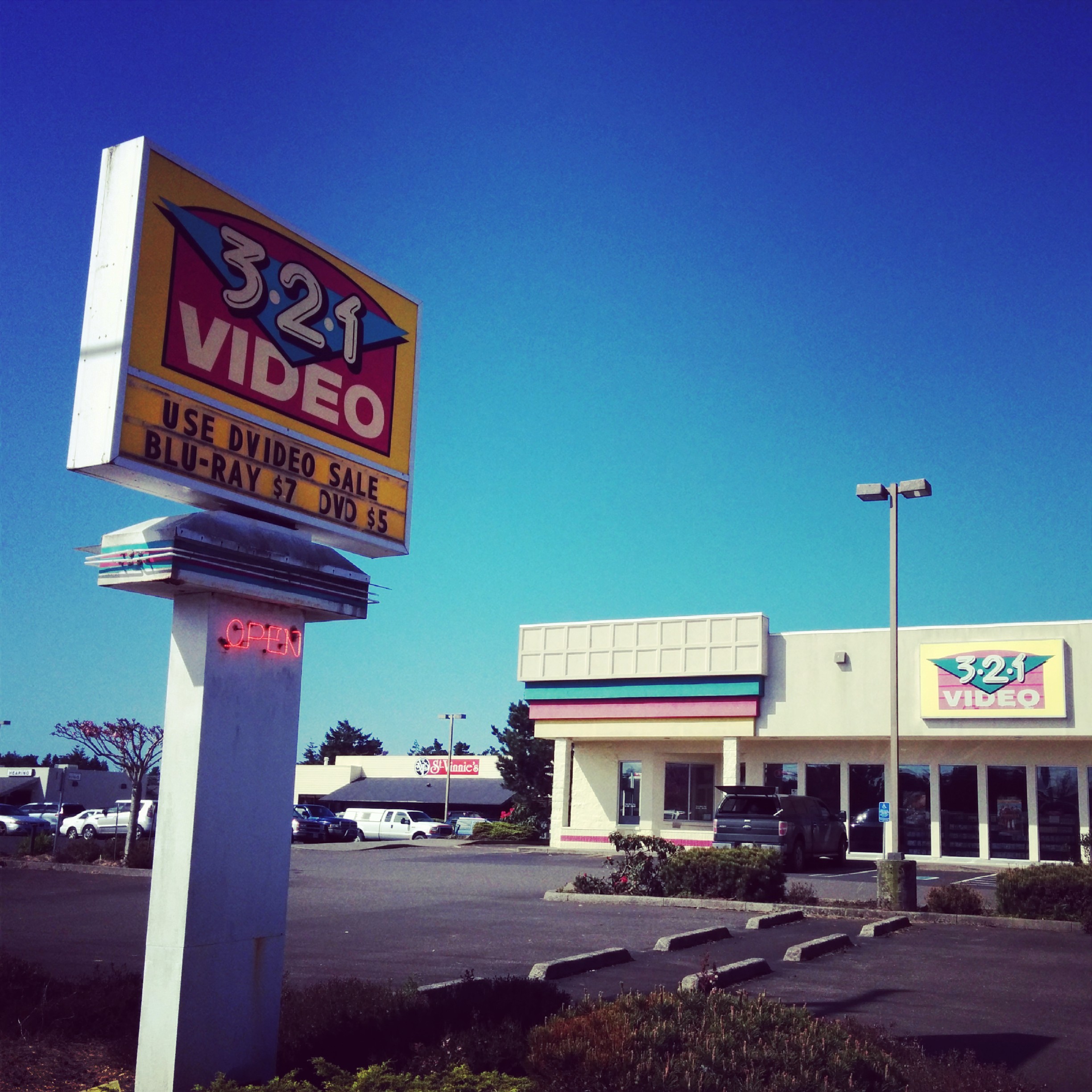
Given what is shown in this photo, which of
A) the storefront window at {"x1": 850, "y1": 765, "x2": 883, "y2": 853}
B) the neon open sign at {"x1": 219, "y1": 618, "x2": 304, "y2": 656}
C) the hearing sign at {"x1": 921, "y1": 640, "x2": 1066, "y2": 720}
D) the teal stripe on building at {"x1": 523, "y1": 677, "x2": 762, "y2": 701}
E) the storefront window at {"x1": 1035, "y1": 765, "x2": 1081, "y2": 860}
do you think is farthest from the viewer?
the teal stripe on building at {"x1": 523, "y1": 677, "x2": 762, "y2": 701}

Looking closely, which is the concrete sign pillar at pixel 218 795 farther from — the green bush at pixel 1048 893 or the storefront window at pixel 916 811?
the storefront window at pixel 916 811

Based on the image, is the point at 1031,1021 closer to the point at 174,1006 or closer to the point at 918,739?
the point at 174,1006

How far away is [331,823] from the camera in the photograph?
45156 millimetres

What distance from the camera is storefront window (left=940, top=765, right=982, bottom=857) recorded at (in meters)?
31.7

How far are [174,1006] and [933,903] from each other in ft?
48.4

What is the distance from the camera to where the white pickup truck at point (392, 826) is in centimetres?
4753

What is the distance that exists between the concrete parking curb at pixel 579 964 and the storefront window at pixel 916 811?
2216cm

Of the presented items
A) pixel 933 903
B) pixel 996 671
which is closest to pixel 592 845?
pixel 996 671

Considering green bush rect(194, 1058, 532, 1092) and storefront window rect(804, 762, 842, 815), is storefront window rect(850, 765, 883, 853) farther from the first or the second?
green bush rect(194, 1058, 532, 1092)

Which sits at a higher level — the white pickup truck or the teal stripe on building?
the teal stripe on building

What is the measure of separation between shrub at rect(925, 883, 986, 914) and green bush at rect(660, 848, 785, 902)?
8.08ft

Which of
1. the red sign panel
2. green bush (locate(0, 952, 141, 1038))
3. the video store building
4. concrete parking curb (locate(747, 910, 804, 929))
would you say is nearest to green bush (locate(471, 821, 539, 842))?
the video store building

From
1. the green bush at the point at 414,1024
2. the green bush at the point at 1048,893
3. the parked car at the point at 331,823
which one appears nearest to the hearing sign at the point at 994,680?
the green bush at the point at 1048,893

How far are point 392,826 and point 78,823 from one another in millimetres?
12302
